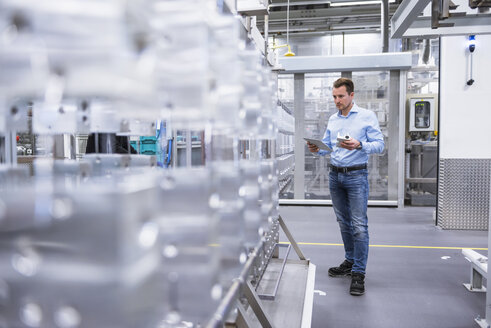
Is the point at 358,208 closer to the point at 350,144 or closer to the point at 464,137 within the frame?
the point at 350,144

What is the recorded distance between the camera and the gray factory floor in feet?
7.89

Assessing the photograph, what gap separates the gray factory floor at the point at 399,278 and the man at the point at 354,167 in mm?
226

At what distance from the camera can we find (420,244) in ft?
13.2

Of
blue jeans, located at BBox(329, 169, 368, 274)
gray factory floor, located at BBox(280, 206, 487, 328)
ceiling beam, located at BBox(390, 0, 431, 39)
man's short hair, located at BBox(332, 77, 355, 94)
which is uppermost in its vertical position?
ceiling beam, located at BBox(390, 0, 431, 39)

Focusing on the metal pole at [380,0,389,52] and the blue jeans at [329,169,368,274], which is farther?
the metal pole at [380,0,389,52]

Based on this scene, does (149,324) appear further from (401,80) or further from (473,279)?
(401,80)

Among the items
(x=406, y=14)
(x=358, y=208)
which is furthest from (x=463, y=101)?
(x=406, y=14)

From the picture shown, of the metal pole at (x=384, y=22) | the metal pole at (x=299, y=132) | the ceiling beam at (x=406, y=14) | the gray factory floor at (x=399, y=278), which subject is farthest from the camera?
the metal pole at (x=299, y=132)

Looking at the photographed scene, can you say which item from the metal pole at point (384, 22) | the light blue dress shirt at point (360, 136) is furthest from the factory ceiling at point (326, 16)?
the light blue dress shirt at point (360, 136)

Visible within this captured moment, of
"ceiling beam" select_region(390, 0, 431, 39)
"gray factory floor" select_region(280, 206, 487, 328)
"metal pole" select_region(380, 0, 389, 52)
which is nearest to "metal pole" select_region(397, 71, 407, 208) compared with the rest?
"metal pole" select_region(380, 0, 389, 52)

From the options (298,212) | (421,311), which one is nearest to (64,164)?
(421,311)

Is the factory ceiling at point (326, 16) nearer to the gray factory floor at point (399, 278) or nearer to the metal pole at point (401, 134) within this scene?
the metal pole at point (401, 134)

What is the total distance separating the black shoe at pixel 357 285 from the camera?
273cm

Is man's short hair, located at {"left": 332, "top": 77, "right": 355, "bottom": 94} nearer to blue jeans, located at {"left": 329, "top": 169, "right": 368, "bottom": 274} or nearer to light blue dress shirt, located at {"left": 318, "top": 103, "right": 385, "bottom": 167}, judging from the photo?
light blue dress shirt, located at {"left": 318, "top": 103, "right": 385, "bottom": 167}
